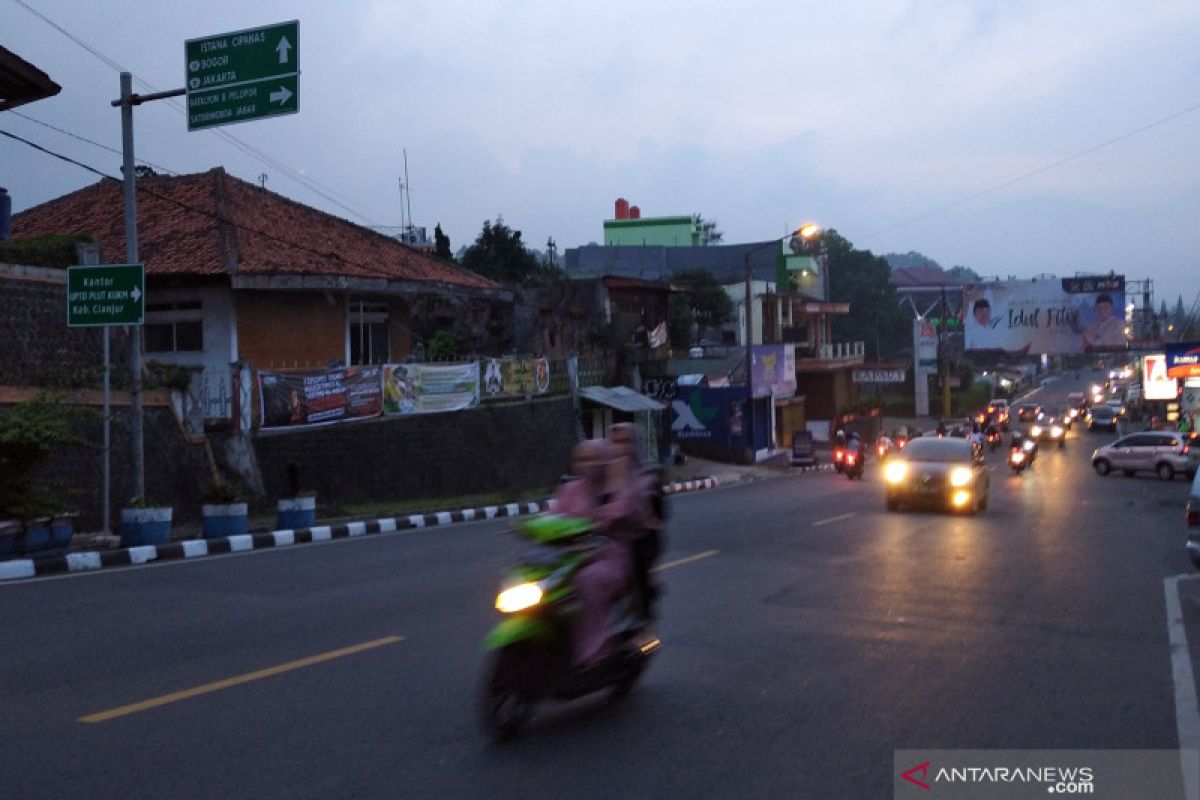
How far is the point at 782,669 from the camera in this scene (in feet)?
26.6

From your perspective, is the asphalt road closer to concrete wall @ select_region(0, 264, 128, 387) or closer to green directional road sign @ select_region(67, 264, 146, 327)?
green directional road sign @ select_region(67, 264, 146, 327)

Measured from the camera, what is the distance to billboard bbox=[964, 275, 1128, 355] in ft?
179

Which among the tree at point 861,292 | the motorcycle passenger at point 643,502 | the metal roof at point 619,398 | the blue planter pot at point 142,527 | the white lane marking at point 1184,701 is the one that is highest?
the tree at point 861,292

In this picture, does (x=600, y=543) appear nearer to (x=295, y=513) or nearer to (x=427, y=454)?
(x=295, y=513)

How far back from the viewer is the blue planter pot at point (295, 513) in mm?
19016

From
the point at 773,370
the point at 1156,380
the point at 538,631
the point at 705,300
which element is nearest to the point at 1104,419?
the point at 1156,380

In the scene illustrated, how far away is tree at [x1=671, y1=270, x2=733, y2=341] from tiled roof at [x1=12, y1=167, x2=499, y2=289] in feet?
74.2

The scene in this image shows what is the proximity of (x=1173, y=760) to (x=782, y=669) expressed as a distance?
2586mm

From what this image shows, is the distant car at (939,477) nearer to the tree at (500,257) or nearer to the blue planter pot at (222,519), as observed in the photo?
the blue planter pot at (222,519)

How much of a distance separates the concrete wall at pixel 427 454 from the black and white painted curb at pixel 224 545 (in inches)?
130

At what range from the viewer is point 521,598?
6.16m

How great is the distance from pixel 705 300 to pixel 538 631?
1981 inches

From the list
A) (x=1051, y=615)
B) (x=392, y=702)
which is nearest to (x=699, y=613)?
(x=1051, y=615)

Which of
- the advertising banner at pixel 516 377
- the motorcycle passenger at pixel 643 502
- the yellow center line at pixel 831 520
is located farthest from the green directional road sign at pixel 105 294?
the advertising banner at pixel 516 377
